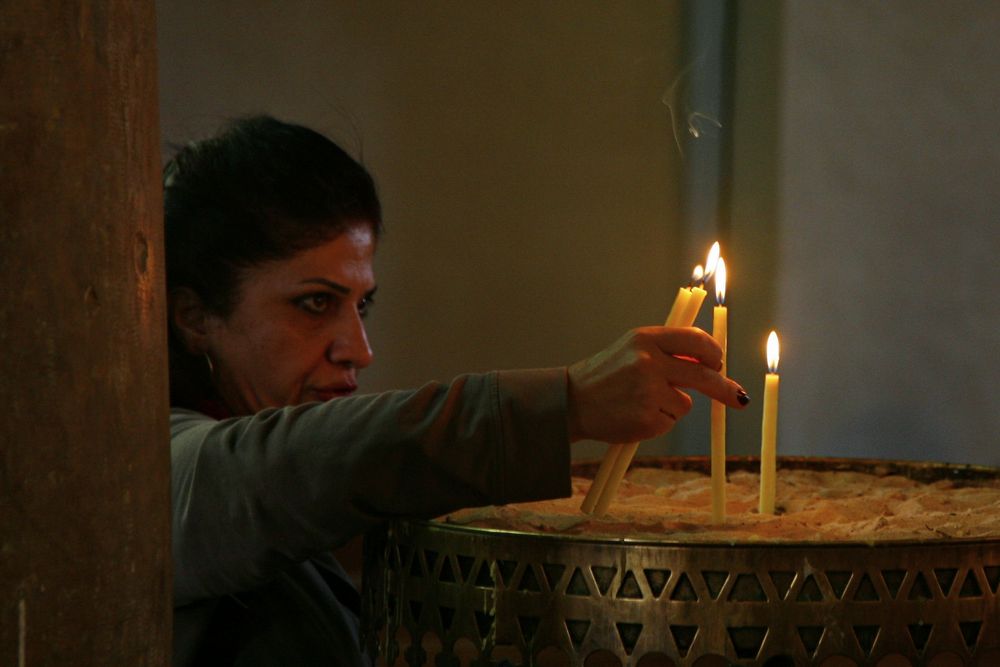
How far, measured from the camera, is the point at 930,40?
6.22ft

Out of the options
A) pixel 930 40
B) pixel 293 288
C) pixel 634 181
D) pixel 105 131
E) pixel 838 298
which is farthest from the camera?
pixel 634 181

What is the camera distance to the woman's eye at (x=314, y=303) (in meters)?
1.46

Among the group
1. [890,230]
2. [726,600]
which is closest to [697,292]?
[726,600]

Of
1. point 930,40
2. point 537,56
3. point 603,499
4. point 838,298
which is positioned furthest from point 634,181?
point 603,499

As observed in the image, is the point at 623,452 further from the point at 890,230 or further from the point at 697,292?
the point at 890,230

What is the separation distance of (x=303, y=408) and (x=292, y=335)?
462 mm

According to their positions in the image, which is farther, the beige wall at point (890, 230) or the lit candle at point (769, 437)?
the beige wall at point (890, 230)

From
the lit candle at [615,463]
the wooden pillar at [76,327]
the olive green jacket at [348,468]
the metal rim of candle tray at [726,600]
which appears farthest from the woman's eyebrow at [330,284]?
the wooden pillar at [76,327]

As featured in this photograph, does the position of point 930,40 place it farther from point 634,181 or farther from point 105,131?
point 105,131

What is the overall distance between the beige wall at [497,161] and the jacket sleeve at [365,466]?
5.65 ft

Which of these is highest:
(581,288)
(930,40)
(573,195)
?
(930,40)

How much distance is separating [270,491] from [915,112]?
1361mm

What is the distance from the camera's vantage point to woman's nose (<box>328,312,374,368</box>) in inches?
57.0

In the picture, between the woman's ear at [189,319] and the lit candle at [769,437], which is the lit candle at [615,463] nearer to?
the lit candle at [769,437]
